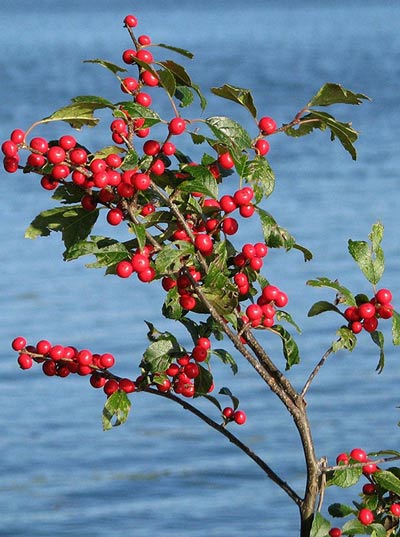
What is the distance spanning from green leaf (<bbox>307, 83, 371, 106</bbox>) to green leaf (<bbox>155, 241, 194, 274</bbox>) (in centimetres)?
29

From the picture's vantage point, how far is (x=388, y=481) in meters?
2.04

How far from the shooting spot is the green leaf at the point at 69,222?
199 cm

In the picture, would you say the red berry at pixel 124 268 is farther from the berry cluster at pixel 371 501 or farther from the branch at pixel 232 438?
the berry cluster at pixel 371 501

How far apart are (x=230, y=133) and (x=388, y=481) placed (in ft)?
1.88

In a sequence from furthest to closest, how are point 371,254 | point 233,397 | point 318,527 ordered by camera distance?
point 233,397 < point 371,254 < point 318,527

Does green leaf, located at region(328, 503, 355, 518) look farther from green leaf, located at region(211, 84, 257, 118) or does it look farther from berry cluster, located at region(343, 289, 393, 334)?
green leaf, located at region(211, 84, 257, 118)

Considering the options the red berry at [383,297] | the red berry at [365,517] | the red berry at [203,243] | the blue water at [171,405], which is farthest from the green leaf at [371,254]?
the blue water at [171,405]

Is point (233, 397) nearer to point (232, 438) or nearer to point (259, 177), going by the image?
point (232, 438)

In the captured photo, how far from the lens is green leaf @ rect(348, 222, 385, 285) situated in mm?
2037

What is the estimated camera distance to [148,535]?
13.9ft

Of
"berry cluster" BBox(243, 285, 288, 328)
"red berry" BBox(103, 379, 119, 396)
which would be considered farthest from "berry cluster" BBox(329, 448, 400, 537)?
"red berry" BBox(103, 379, 119, 396)

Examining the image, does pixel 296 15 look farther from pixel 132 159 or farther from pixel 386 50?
pixel 132 159

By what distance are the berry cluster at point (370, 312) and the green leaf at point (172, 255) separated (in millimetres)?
300

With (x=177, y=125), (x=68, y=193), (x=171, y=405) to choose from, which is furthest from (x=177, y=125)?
(x=171, y=405)
